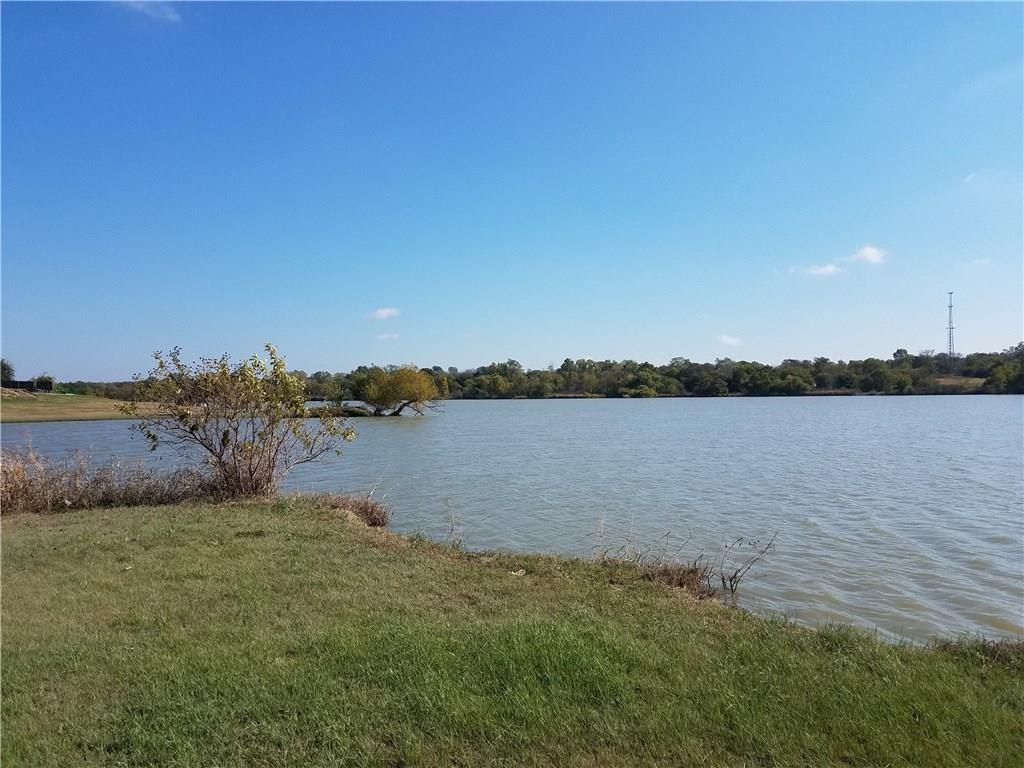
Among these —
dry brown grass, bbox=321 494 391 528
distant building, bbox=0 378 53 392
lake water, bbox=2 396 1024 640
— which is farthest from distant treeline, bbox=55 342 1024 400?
dry brown grass, bbox=321 494 391 528

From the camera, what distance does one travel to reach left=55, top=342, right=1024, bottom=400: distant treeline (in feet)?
332

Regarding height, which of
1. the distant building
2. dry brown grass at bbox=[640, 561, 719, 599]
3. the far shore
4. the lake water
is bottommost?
the lake water

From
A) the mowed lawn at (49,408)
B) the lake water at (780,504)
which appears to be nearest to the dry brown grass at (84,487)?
the lake water at (780,504)

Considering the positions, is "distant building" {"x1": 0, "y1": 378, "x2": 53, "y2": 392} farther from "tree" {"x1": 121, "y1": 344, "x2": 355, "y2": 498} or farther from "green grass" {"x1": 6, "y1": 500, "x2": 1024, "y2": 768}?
"green grass" {"x1": 6, "y1": 500, "x2": 1024, "y2": 768}

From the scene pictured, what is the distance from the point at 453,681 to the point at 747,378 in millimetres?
117013

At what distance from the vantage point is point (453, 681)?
4934 mm

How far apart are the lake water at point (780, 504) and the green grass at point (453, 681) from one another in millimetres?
3766

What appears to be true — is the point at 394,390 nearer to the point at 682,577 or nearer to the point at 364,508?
the point at 364,508

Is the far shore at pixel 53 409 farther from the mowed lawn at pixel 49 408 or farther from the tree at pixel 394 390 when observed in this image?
the tree at pixel 394 390

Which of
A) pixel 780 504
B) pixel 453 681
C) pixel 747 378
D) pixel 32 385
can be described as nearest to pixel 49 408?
pixel 32 385

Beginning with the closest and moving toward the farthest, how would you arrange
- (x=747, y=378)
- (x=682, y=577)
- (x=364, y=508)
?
(x=682, y=577) < (x=364, y=508) < (x=747, y=378)

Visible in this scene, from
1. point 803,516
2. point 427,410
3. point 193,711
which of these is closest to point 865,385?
point 427,410

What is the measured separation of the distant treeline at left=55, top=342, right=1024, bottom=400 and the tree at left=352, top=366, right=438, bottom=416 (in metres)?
21.4

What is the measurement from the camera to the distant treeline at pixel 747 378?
101125 mm
